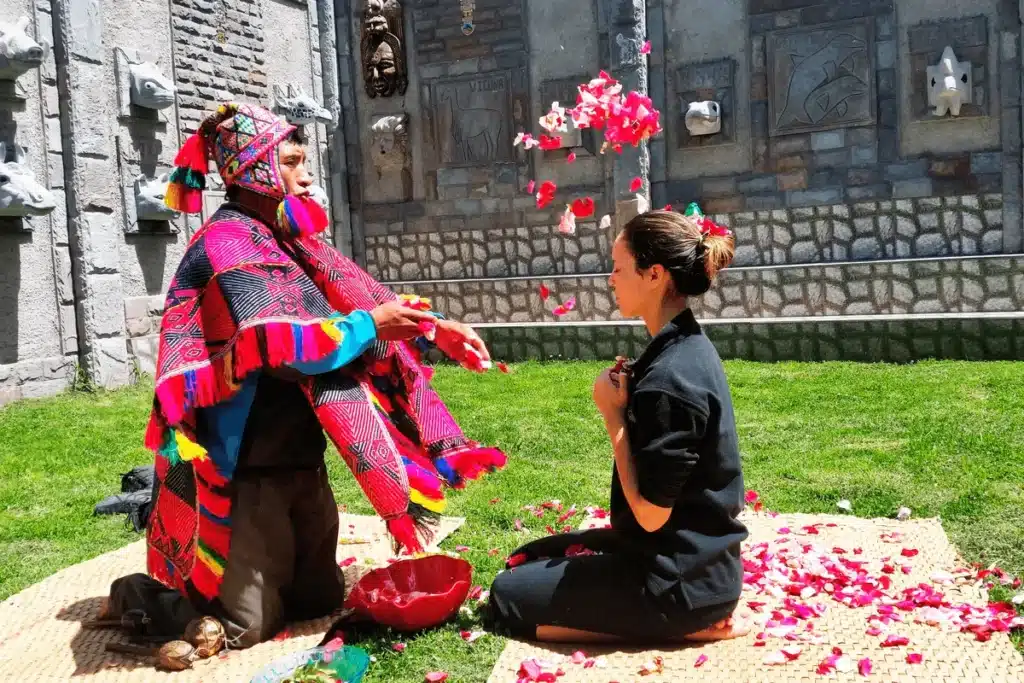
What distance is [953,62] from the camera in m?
8.68

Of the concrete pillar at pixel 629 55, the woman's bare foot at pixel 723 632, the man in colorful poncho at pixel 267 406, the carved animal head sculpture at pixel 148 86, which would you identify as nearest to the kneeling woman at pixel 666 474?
the woman's bare foot at pixel 723 632

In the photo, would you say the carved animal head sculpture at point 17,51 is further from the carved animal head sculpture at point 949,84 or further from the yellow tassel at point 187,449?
the carved animal head sculpture at point 949,84

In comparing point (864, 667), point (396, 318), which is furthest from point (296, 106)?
point (864, 667)

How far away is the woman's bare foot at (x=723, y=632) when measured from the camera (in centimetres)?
282

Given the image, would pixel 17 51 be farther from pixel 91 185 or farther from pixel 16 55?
pixel 91 185

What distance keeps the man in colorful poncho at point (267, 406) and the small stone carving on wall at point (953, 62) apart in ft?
24.3

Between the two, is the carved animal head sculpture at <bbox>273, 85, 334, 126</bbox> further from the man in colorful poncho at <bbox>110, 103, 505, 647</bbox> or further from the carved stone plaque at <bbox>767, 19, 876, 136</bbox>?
the man in colorful poncho at <bbox>110, 103, 505, 647</bbox>

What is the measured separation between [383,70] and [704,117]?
3.95 m

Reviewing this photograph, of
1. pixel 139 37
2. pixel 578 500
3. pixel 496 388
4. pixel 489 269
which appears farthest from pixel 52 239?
pixel 578 500

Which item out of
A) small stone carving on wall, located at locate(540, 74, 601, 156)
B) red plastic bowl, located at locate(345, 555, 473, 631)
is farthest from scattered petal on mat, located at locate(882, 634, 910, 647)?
small stone carving on wall, located at locate(540, 74, 601, 156)

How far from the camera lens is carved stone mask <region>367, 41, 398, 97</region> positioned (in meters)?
11.0

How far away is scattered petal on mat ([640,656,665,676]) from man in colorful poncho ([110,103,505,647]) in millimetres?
767

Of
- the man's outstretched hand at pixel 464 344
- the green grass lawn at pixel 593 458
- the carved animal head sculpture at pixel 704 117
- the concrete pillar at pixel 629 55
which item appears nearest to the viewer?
the man's outstretched hand at pixel 464 344

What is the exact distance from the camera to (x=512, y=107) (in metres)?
10.6
